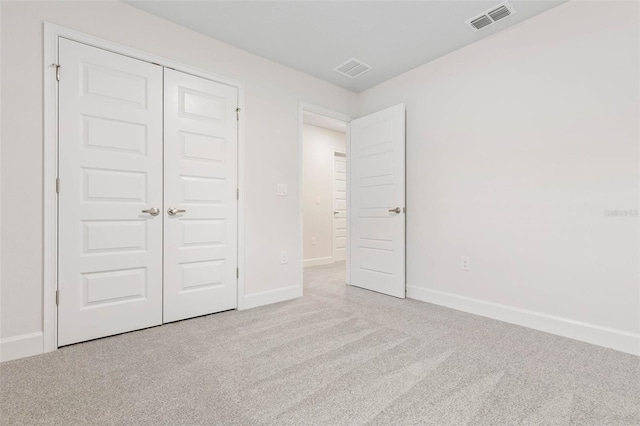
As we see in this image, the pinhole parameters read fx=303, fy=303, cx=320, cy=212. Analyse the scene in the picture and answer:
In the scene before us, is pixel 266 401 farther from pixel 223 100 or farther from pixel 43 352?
pixel 223 100

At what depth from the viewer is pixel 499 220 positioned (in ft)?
8.77

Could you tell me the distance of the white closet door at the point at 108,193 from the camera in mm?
2100

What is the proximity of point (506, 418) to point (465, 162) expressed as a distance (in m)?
2.19

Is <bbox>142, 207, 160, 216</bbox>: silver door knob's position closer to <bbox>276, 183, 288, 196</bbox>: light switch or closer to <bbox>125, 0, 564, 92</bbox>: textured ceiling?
<bbox>276, 183, 288, 196</bbox>: light switch

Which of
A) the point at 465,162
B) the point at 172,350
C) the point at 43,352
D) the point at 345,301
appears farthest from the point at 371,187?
the point at 43,352

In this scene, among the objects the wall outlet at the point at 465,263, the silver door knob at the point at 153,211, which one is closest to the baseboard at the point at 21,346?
the silver door knob at the point at 153,211

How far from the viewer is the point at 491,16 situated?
2445 millimetres

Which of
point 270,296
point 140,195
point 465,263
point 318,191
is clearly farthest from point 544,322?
point 318,191

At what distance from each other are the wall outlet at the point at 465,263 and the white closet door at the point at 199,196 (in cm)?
220

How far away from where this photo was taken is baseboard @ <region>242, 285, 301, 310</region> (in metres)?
2.97

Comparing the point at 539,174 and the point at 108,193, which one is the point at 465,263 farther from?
the point at 108,193

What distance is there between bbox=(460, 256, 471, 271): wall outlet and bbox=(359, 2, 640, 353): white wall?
0.04 m

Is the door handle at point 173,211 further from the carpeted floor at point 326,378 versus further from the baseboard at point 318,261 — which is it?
the baseboard at point 318,261

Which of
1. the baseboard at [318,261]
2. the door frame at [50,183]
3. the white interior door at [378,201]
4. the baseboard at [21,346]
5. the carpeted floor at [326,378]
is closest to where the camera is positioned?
the carpeted floor at [326,378]
